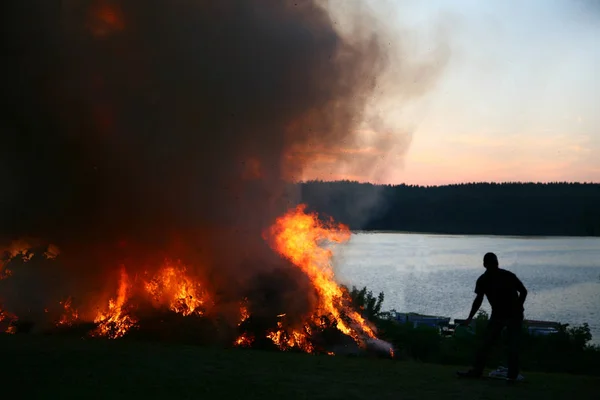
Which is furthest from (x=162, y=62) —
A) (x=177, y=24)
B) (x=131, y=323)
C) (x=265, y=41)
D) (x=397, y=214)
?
(x=397, y=214)

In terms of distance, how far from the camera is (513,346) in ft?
38.5

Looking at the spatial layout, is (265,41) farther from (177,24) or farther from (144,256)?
(144,256)

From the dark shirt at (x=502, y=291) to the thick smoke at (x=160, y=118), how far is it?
41.7 feet

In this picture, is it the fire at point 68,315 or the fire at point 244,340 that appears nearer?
the fire at point 244,340

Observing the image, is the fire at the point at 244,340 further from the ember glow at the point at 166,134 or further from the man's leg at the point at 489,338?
the man's leg at the point at 489,338

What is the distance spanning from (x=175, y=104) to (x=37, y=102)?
476 cm

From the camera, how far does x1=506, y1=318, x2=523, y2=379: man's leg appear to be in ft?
38.4

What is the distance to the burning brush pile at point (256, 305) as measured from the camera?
2020cm

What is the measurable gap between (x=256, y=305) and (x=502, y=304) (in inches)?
418

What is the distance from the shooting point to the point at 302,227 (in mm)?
24016

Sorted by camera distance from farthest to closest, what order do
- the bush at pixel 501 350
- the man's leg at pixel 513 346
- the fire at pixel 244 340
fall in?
1. the bush at pixel 501 350
2. the fire at pixel 244 340
3. the man's leg at pixel 513 346

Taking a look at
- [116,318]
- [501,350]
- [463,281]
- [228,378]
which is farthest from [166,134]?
[463,281]

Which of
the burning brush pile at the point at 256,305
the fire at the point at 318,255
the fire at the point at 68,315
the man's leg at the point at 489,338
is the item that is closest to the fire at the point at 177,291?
the burning brush pile at the point at 256,305

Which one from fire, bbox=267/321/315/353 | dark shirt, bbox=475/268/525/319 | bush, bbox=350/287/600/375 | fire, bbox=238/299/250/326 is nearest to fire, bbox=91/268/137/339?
fire, bbox=238/299/250/326
